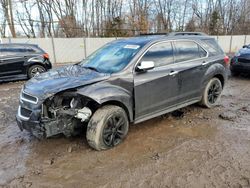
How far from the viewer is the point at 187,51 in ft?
16.2

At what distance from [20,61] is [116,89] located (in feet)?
23.0

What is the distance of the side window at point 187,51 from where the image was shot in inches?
187

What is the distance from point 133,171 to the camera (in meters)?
3.21

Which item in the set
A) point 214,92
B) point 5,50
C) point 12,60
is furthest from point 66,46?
point 214,92

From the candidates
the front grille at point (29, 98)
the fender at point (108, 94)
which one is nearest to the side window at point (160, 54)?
the fender at point (108, 94)

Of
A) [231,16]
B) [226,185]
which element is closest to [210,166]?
[226,185]

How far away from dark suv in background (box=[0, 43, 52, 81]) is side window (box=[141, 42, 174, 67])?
22.4 feet

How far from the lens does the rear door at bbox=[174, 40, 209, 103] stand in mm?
4730

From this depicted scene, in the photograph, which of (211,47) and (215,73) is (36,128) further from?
(211,47)

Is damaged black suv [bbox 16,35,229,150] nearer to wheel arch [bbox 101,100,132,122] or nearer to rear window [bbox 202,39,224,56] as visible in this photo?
wheel arch [bbox 101,100,132,122]

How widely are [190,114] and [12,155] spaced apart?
3.60m

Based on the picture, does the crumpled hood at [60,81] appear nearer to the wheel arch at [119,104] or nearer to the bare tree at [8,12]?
the wheel arch at [119,104]

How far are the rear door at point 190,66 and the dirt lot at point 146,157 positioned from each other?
1.88ft

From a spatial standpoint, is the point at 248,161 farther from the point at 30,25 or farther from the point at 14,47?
the point at 30,25
